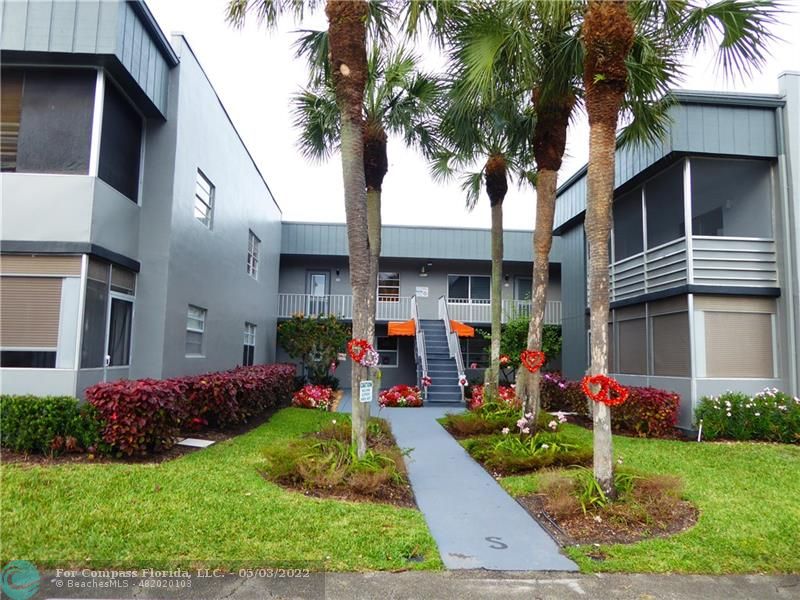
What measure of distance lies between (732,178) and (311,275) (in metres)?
14.7

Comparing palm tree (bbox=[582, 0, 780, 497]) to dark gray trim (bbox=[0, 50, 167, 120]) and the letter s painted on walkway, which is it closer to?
the letter s painted on walkway

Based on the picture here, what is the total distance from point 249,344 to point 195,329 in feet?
17.4

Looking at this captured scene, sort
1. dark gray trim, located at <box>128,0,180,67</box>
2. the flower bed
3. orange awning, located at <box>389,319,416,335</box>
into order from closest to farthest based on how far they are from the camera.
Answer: dark gray trim, located at <box>128,0,180,67</box>
the flower bed
orange awning, located at <box>389,319,416,335</box>

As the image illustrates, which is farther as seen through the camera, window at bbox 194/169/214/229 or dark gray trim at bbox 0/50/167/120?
window at bbox 194/169/214/229

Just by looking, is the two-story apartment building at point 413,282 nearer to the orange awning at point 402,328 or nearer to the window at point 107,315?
the orange awning at point 402,328

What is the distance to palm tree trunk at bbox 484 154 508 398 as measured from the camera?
1170cm

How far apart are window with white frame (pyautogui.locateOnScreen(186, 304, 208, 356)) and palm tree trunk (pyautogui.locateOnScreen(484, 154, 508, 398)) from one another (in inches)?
248

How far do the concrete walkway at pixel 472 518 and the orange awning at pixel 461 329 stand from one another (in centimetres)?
907

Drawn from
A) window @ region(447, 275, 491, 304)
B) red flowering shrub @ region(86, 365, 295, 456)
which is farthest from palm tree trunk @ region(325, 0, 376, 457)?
window @ region(447, 275, 491, 304)

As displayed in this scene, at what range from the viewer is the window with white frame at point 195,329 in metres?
10.8

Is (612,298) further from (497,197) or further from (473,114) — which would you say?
(473,114)

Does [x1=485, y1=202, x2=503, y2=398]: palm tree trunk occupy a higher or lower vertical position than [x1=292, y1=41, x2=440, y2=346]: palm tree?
lower

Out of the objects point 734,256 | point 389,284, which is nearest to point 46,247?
point 734,256

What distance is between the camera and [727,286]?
34.6 ft
